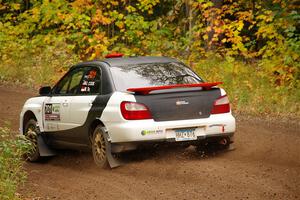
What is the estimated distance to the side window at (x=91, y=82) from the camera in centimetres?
991

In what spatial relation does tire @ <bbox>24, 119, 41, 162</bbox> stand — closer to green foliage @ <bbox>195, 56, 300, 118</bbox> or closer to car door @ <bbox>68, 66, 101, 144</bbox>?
car door @ <bbox>68, 66, 101, 144</bbox>

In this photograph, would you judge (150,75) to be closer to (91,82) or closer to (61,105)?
(91,82)

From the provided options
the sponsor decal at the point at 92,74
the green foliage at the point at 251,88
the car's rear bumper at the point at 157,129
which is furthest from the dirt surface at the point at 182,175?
the green foliage at the point at 251,88

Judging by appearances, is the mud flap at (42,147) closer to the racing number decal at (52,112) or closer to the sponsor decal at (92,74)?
the racing number decal at (52,112)

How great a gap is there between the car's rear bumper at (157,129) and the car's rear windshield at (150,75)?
66cm

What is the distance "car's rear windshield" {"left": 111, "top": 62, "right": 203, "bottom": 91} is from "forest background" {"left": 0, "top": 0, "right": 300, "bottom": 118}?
15.6ft

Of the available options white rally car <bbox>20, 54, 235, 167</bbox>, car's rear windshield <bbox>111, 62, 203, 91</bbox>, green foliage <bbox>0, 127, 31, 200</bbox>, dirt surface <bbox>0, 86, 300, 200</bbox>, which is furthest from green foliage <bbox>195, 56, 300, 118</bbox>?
green foliage <bbox>0, 127, 31, 200</bbox>

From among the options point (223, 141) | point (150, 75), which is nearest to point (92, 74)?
point (150, 75)

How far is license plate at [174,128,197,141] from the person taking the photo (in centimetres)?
913

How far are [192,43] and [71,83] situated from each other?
10.3m

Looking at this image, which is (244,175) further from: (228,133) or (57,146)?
(57,146)

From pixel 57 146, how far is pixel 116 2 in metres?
12.1

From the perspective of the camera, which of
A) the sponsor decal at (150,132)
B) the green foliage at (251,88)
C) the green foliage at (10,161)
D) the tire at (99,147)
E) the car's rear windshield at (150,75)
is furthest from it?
the green foliage at (251,88)

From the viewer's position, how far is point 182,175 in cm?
871
